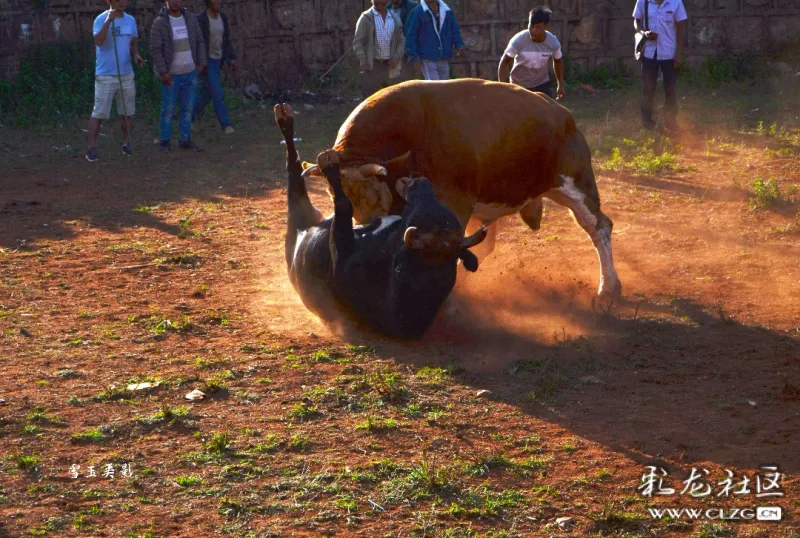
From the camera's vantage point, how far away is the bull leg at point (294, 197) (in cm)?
774

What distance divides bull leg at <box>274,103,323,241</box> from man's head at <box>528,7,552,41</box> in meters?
4.90

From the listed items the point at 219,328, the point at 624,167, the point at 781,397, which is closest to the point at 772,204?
the point at 624,167

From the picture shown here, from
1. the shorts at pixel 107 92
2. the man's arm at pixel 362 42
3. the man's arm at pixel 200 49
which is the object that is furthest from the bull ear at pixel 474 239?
the man's arm at pixel 200 49

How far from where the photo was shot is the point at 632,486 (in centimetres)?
474

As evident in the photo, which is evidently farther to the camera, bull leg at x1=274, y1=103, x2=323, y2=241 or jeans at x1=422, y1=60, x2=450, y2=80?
jeans at x1=422, y1=60, x2=450, y2=80

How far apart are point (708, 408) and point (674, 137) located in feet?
31.3

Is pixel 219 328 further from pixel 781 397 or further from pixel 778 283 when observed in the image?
pixel 778 283

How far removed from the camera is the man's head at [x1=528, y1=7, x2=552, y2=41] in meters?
11.8

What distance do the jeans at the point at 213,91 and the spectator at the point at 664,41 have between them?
635 cm

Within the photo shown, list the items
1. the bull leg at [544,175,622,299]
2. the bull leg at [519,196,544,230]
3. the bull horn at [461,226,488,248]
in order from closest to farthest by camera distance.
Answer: the bull horn at [461,226,488,248] < the bull leg at [544,175,622,299] < the bull leg at [519,196,544,230]

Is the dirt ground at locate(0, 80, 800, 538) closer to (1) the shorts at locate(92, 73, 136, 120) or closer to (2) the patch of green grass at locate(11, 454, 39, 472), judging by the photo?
(2) the patch of green grass at locate(11, 454, 39, 472)

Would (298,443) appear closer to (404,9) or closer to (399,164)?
(399,164)

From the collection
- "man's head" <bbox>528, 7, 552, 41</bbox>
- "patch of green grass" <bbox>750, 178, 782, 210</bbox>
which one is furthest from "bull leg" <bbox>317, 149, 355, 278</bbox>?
"man's head" <bbox>528, 7, 552, 41</bbox>

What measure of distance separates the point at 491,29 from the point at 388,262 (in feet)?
44.5
